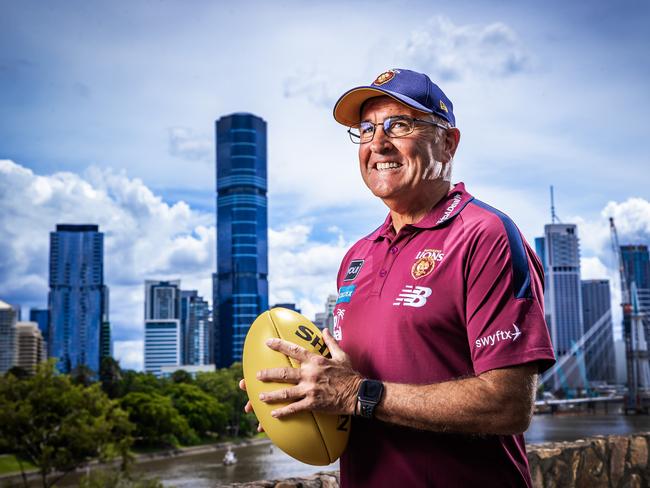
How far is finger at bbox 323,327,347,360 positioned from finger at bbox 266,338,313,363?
0.07 metres

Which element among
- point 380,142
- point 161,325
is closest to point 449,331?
point 380,142

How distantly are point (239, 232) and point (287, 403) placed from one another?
12510 cm

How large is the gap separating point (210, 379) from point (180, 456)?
8918 millimetres

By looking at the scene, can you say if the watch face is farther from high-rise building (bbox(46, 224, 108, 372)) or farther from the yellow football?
high-rise building (bbox(46, 224, 108, 372))

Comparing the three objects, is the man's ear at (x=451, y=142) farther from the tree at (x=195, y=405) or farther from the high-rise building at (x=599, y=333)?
the high-rise building at (x=599, y=333)

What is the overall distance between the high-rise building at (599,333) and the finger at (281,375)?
10704 cm

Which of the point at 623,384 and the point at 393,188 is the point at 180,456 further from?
the point at 623,384

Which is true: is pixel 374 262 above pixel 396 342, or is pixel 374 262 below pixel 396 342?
above

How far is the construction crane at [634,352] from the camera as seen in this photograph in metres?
79.6

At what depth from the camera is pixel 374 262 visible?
6.36 ft

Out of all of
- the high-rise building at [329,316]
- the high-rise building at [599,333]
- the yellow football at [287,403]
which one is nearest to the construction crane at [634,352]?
the high-rise building at [599,333]

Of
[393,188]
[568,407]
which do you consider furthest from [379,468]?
[568,407]

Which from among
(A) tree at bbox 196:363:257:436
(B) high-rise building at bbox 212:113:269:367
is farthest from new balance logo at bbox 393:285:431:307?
(B) high-rise building at bbox 212:113:269:367

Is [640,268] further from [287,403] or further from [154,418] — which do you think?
[287,403]
